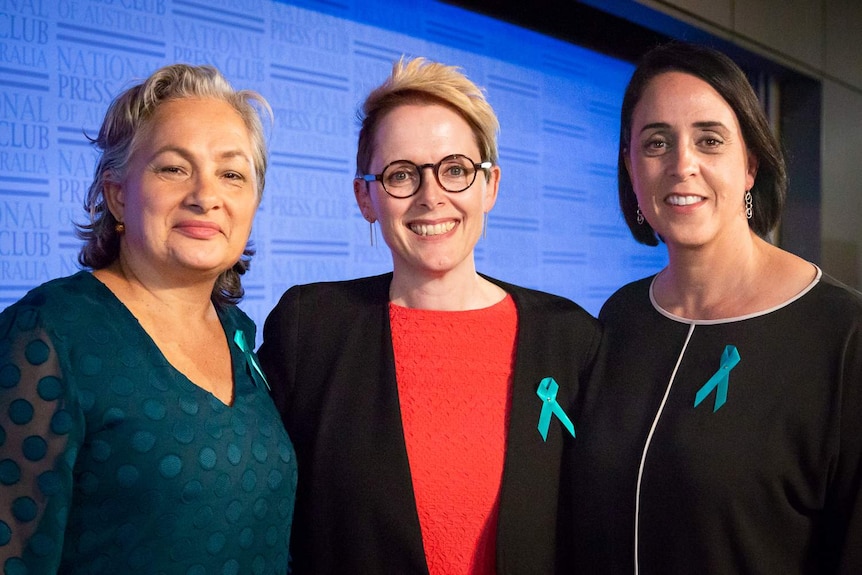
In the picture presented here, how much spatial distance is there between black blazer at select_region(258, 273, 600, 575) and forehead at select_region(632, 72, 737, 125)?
1.65ft

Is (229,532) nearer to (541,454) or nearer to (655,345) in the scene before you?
(541,454)

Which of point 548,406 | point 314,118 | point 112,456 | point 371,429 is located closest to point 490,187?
point 548,406

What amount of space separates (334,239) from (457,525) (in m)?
1.76

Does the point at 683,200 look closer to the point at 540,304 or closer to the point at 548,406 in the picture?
the point at 540,304

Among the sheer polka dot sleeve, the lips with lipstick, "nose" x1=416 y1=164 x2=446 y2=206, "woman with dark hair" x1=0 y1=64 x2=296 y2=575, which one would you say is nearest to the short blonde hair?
"nose" x1=416 y1=164 x2=446 y2=206

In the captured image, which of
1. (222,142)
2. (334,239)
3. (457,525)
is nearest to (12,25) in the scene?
(222,142)

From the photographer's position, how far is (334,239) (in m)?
3.14

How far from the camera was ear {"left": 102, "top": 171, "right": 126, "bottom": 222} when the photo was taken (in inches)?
58.2

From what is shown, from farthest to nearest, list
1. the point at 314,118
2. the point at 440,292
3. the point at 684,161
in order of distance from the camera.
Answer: the point at 314,118
the point at 440,292
the point at 684,161

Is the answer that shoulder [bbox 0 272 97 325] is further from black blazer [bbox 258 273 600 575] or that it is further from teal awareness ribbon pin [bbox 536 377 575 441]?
teal awareness ribbon pin [bbox 536 377 575 441]

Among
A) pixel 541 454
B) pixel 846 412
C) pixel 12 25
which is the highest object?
pixel 12 25

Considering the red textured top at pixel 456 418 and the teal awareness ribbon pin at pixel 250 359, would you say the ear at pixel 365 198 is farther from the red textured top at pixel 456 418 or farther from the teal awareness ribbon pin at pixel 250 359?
the teal awareness ribbon pin at pixel 250 359

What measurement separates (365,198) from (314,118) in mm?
1334

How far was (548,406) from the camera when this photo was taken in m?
1.69
